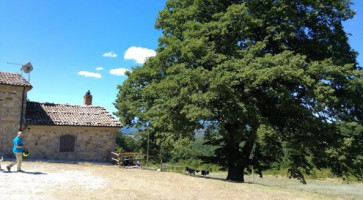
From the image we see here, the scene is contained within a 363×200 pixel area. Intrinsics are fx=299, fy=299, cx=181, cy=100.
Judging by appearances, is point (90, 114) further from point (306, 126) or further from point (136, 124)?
point (306, 126)

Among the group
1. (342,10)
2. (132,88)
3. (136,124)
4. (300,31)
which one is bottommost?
(136,124)

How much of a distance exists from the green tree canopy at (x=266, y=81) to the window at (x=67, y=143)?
663cm

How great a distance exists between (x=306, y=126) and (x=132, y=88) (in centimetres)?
1286

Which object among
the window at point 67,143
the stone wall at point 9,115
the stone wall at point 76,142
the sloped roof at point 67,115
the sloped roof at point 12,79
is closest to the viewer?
the stone wall at point 9,115

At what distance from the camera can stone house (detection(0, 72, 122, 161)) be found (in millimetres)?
20797

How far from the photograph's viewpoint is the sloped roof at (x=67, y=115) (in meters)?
22.1

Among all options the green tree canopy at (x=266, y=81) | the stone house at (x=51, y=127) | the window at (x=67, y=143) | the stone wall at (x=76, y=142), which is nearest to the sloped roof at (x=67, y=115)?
the stone house at (x=51, y=127)

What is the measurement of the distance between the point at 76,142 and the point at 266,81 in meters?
14.9

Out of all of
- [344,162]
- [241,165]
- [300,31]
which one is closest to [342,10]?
[300,31]

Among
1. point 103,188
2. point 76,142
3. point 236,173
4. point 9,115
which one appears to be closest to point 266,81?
point 236,173

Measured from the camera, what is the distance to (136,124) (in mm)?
24062

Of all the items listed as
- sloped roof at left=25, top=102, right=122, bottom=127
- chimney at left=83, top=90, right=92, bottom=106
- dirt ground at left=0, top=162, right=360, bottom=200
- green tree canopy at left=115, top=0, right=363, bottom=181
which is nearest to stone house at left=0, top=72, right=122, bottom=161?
sloped roof at left=25, top=102, right=122, bottom=127

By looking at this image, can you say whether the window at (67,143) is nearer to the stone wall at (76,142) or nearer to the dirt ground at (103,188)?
the stone wall at (76,142)

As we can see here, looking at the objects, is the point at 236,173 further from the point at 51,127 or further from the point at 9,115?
the point at 9,115
